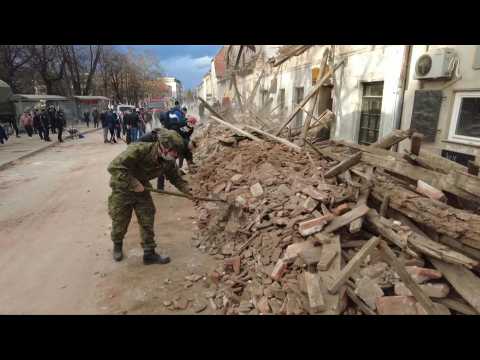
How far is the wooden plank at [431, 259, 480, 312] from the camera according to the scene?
2.46 meters

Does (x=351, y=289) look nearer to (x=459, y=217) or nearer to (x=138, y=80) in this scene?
(x=459, y=217)

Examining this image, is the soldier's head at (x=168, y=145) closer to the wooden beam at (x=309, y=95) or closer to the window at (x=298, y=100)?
the wooden beam at (x=309, y=95)

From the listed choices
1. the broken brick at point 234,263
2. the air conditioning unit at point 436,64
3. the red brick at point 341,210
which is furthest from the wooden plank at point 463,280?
the air conditioning unit at point 436,64

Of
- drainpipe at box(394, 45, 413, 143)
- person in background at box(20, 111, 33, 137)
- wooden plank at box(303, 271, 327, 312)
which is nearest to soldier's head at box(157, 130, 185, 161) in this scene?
wooden plank at box(303, 271, 327, 312)

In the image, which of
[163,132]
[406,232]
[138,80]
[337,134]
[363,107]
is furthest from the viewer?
[138,80]

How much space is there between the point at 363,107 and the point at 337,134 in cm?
121

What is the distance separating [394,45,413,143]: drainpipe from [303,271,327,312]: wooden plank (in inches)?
194

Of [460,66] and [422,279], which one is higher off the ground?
[460,66]

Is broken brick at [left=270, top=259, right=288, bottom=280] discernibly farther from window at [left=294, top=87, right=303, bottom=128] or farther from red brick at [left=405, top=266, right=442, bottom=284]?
window at [left=294, top=87, right=303, bottom=128]

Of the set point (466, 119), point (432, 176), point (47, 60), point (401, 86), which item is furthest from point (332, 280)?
point (47, 60)

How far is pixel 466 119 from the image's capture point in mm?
5039

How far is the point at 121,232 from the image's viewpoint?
3857mm

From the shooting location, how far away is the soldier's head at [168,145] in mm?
3570
